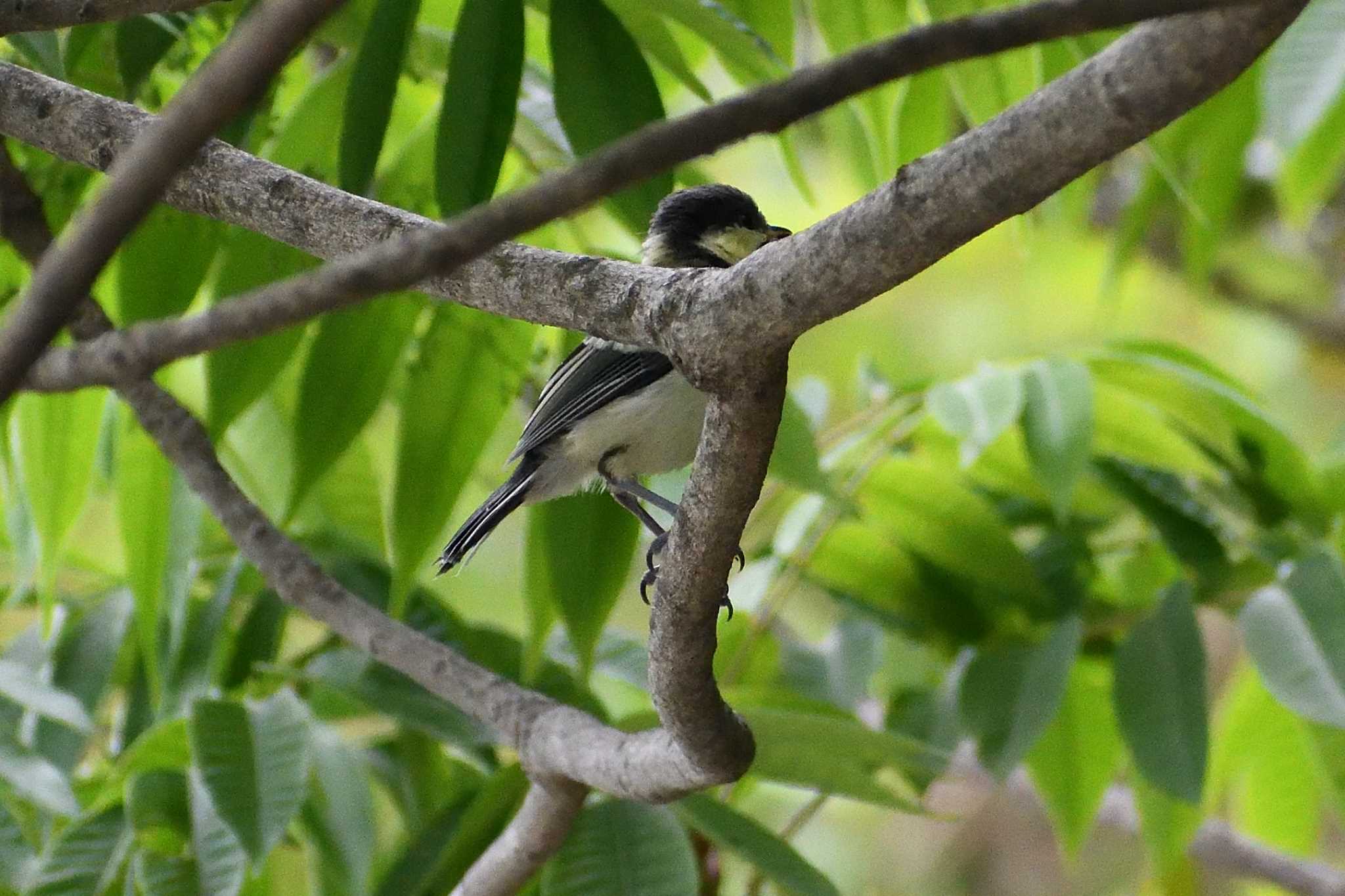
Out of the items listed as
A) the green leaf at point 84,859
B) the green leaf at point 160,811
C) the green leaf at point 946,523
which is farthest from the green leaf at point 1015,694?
the green leaf at point 84,859

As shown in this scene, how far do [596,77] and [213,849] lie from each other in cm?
121

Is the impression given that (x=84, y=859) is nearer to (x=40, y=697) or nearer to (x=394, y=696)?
(x=40, y=697)

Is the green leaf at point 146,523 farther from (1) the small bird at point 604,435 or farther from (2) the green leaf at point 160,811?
(1) the small bird at point 604,435

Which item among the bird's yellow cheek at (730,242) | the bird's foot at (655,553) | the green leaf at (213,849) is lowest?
the green leaf at (213,849)

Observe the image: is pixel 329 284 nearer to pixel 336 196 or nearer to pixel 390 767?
pixel 336 196

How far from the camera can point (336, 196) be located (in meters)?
1.48

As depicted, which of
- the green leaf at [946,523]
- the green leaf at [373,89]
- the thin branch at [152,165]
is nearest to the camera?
the thin branch at [152,165]

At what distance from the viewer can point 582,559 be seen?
2.19 metres

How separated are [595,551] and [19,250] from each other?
998 millimetres

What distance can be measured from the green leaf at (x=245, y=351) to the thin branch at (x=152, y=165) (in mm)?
1350

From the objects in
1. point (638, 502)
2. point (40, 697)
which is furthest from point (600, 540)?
point (40, 697)

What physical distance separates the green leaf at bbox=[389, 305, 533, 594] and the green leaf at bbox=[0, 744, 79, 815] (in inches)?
22.2

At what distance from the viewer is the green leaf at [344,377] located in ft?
7.18

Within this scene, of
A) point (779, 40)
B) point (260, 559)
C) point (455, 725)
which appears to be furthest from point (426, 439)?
point (779, 40)
